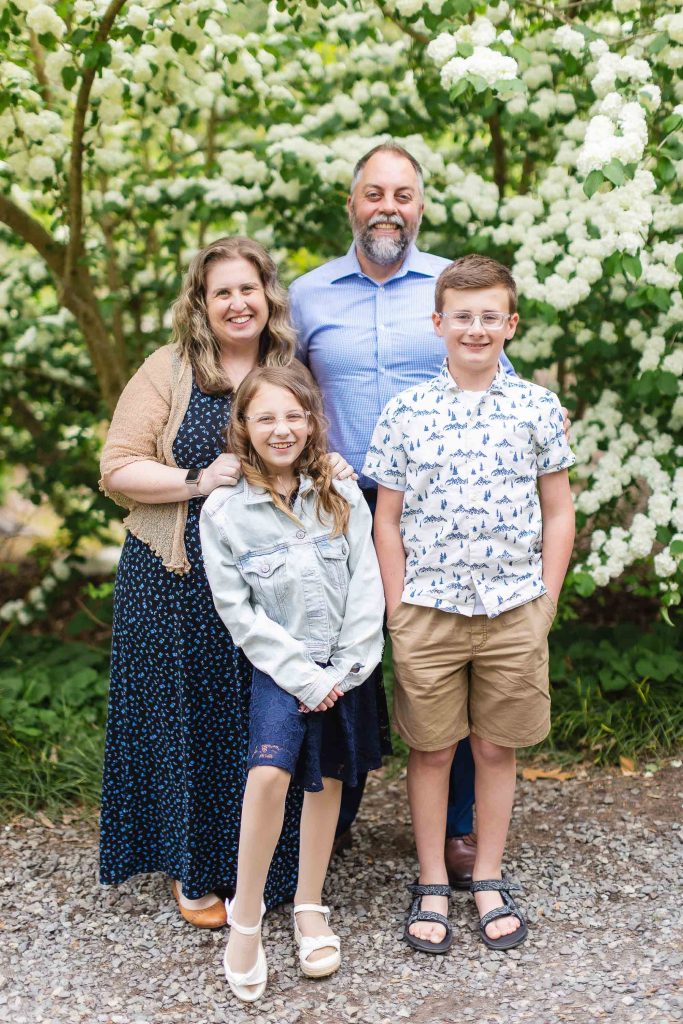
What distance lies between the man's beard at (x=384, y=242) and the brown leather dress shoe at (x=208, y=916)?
1988 mm

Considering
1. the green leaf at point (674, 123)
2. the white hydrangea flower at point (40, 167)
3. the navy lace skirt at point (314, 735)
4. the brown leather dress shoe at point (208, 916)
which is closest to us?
the navy lace skirt at point (314, 735)

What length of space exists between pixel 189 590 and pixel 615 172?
1.64m

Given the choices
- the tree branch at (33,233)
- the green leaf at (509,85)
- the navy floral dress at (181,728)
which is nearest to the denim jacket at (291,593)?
the navy floral dress at (181,728)

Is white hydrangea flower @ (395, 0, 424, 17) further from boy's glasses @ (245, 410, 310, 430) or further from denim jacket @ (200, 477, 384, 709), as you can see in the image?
denim jacket @ (200, 477, 384, 709)

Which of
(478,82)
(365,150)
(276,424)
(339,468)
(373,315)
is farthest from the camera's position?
(365,150)

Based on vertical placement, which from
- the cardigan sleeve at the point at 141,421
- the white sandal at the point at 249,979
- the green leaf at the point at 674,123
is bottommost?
the white sandal at the point at 249,979

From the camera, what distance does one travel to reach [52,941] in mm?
3057

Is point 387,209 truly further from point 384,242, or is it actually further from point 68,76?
point 68,76

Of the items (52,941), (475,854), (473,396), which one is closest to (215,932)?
(52,941)

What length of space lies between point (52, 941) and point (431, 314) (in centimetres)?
217

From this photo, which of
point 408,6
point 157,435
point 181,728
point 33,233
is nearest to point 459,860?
point 181,728

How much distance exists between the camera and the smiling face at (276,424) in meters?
2.63

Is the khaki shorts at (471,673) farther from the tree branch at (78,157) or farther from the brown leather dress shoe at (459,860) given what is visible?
the tree branch at (78,157)

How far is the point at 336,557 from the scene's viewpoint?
2.68 meters
